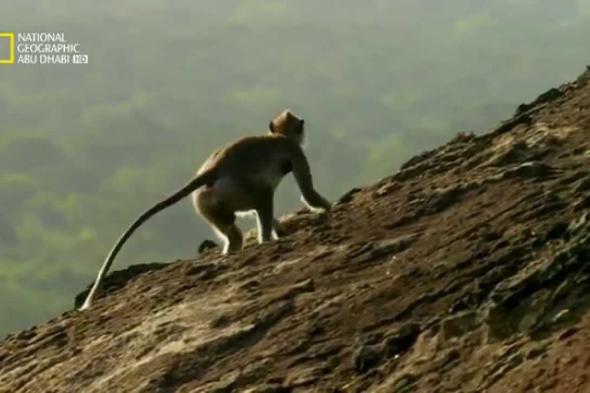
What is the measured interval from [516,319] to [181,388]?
310 cm

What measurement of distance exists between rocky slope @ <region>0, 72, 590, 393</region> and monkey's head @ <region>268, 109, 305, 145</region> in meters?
1.00

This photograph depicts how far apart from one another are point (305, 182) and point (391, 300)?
5239 mm

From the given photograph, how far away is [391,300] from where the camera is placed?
11719 millimetres

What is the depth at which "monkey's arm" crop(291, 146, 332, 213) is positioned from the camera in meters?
16.7

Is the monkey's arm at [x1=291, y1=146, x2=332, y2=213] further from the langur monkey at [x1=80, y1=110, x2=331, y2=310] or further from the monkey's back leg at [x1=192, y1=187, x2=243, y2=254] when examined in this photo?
the monkey's back leg at [x1=192, y1=187, x2=243, y2=254]

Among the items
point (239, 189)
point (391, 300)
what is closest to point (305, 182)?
point (239, 189)

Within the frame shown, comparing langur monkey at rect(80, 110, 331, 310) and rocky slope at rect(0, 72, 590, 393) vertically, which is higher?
langur monkey at rect(80, 110, 331, 310)

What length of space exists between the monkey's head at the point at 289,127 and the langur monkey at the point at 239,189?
0.67 metres

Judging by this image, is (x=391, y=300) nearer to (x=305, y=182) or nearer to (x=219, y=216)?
(x=219, y=216)

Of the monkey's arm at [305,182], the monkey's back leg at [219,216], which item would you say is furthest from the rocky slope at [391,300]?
the monkey's back leg at [219,216]

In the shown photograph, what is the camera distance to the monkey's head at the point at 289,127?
17625 mm

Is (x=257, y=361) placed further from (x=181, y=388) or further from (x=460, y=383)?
(x=460, y=383)

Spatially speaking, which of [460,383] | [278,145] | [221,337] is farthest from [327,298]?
[278,145]

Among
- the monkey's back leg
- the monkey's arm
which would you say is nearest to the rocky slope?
the monkey's arm
